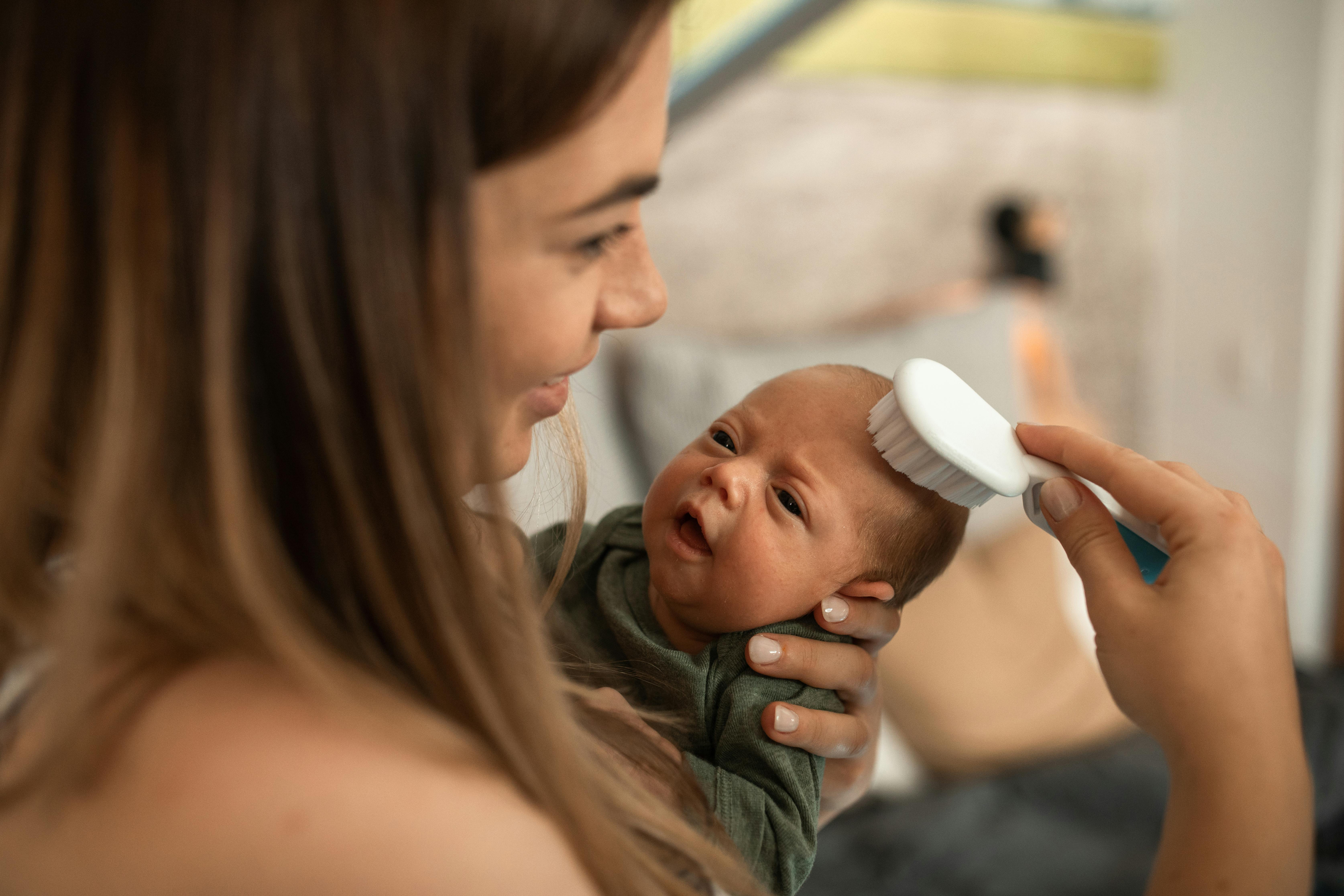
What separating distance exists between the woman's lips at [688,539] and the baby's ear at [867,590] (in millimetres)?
100

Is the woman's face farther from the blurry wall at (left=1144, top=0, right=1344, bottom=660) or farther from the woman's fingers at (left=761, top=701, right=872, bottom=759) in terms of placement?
the blurry wall at (left=1144, top=0, right=1344, bottom=660)

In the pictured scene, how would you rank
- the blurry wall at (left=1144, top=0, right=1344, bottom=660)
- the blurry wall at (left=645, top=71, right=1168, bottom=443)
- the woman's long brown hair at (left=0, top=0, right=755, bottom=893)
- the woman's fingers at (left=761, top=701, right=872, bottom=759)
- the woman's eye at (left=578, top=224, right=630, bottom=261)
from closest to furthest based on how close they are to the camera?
the woman's long brown hair at (left=0, top=0, right=755, bottom=893) < the woman's eye at (left=578, top=224, right=630, bottom=261) < the woman's fingers at (left=761, top=701, right=872, bottom=759) < the blurry wall at (left=645, top=71, right=1168, bottom=443) < the blurry wall at (left=1144, top=0, right=1344, bottom=660)

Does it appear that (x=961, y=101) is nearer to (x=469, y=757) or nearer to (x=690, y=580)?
(x=690, y=580)

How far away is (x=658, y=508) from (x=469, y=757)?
0.29m

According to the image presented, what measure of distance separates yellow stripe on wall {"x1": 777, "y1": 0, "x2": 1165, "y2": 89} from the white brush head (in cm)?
162

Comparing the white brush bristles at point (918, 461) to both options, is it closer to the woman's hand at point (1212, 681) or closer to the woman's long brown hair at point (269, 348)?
the woman's hand at point (1212, 681)

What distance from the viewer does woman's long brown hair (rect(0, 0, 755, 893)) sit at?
0.39 m

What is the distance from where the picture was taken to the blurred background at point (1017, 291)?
156 centimetres

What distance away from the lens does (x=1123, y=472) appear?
Answer: 0.55 meters

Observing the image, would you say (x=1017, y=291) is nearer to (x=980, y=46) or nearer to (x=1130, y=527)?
(x=980, y=46)

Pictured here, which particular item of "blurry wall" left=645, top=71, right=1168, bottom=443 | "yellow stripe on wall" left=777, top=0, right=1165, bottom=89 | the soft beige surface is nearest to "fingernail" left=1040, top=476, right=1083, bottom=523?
the soft beige surface

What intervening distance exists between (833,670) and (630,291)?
Answer: 0.28m

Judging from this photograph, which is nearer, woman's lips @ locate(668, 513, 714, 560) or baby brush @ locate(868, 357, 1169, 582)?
baby brush @ locate(868, 357, 1169, 582)

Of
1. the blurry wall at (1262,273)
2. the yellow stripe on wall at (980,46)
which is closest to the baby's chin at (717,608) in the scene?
the yellow stripe on wall at (980,46)
